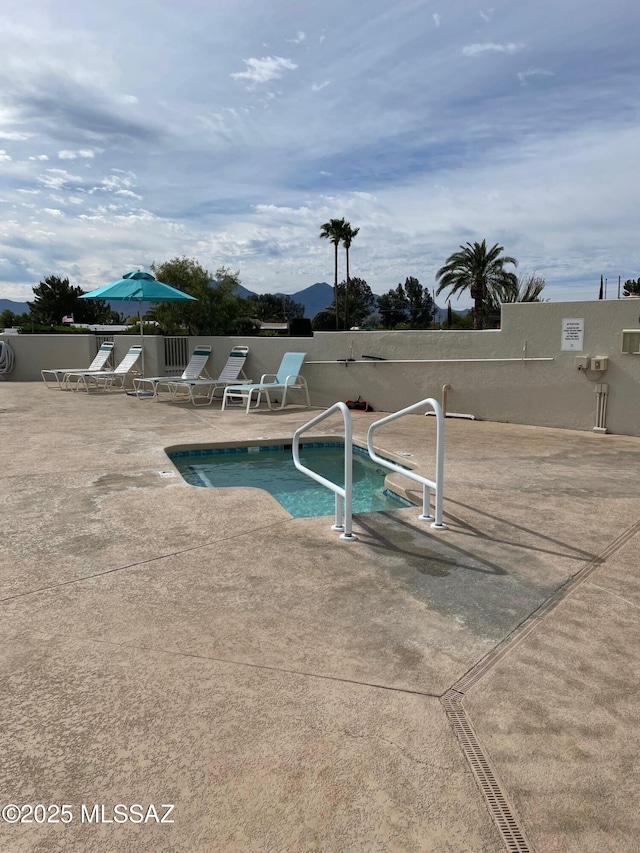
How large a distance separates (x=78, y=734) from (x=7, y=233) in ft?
59.8

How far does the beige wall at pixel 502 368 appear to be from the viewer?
25.5ft

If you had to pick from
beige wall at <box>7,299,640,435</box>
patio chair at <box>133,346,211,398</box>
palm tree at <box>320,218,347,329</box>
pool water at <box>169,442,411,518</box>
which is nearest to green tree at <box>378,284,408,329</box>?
palm tree at <box>320,218,347,329</box>

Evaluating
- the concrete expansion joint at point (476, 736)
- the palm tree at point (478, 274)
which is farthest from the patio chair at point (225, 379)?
the palm tree at point (478, 274)

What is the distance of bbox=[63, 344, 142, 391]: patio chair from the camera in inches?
487

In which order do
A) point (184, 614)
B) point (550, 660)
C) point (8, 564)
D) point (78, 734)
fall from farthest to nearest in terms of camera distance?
point (8, 564)
point (184, 614)
point (550, 660)
point (78, 734)

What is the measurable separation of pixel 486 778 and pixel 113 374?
11854mm

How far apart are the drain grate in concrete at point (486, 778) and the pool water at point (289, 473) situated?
2.99 meters

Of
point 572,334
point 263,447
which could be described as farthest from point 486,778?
point 572,334

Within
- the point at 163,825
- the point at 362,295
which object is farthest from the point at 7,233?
the point at 362,295

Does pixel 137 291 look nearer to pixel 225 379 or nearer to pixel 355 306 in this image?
pixel 225 379

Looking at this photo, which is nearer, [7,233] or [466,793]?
[466,793]

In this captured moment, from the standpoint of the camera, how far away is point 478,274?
102 ft

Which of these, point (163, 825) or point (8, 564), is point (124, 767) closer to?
point (163, 825)

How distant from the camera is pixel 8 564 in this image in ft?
10.6
